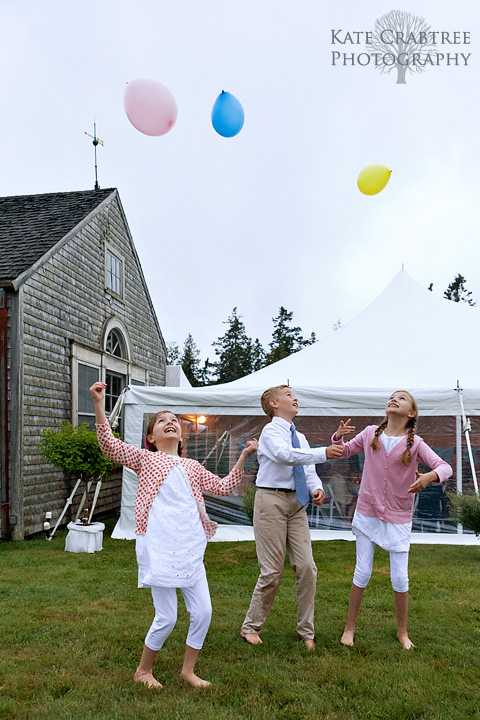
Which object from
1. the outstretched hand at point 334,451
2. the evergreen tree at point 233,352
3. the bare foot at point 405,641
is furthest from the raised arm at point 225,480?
the evergreen tree at point 233,352

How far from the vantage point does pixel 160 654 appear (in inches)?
138

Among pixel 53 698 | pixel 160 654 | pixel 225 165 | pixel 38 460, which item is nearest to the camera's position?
pixel 53 698

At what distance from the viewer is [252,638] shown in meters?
3.76

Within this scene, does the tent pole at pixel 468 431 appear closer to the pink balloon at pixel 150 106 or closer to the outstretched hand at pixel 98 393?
the pink balloon at pixel 150 106

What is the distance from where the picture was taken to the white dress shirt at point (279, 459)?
142 inches

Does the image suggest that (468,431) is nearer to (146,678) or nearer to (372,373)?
(372,373)

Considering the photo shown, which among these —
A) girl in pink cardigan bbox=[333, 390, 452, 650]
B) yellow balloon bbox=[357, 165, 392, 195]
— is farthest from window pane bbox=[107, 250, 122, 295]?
girl in pink cardigan bbox=[333, 390, 452, 650]

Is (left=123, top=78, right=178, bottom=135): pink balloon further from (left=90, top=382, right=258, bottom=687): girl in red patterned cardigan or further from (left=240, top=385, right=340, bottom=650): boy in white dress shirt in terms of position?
→ (left=90, top=382, right=258, bottom=687): girl in red patterned cardigan

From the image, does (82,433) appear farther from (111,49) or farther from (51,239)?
(111,49)

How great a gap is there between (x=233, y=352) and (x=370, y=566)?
42.7 meters

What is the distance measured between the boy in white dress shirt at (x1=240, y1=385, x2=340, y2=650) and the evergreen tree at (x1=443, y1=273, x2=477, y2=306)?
124ft

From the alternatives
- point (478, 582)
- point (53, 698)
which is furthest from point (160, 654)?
point (478, 582)

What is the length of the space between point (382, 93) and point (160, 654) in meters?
7.83

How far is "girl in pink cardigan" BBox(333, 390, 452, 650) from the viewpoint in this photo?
3.71 m
